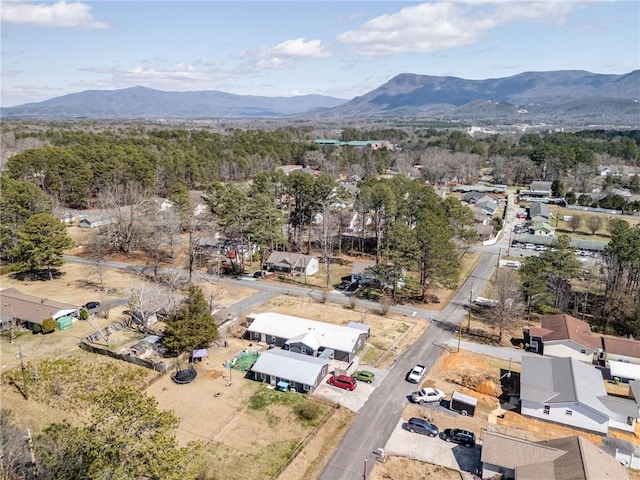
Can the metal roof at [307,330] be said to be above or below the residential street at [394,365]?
above

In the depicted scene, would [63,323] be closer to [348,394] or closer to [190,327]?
[190,327]

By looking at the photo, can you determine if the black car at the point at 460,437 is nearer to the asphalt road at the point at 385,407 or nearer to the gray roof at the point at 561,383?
the asphalt road at the point at 385,407

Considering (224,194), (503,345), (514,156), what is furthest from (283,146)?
(503,345)

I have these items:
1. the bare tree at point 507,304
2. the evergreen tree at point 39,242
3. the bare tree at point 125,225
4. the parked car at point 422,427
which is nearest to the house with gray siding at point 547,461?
the parked car at point 422,427

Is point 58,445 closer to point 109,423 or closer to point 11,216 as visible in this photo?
point 109,423

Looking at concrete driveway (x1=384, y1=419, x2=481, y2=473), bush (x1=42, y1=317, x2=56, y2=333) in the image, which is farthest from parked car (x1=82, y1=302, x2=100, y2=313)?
concrete driveway (x1=384, y1=419, x2=481, y2=473)

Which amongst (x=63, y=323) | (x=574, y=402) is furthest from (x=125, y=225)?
(x=574, y=402)
